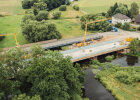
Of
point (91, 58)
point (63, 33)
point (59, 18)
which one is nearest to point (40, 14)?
point (59, 18)

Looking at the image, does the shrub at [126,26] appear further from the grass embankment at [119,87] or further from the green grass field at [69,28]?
the grass embankment at [119,87]

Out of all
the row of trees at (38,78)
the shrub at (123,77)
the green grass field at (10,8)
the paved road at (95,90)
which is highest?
the green grass field at (10,8)

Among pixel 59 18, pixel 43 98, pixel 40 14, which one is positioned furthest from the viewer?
pixel 59 18

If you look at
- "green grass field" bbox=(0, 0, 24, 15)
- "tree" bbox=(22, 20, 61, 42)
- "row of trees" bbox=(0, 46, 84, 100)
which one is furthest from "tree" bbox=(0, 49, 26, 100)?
"green grass field" bbox=(0, 0, 24, 15)

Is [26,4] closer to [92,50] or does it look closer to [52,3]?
[52,3]

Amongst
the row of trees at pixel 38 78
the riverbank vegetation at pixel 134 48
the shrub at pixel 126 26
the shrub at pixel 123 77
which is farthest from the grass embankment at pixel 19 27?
the shrub at pixel 123 77

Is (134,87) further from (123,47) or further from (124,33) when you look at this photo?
(124,33)
